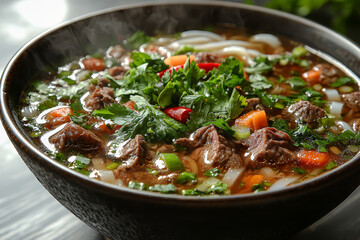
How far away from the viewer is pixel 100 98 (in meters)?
3.28

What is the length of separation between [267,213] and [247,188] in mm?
474

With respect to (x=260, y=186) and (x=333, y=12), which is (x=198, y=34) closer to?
(x=260, y=186)

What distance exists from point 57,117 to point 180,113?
85cm

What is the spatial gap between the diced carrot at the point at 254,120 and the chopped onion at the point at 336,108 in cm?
59

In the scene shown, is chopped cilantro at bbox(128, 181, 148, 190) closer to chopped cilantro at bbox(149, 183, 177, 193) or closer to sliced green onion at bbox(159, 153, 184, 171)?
chopped cilantro at bbox(149, 183, 177, 193)

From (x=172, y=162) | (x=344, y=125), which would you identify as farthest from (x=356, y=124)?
(x=172, y=162)

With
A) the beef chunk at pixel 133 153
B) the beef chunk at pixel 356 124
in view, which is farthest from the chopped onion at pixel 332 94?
the beef chunk at pixel 133 153

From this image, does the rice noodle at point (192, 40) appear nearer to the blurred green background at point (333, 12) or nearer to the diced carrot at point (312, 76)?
the diced carrot at point (312, 76)

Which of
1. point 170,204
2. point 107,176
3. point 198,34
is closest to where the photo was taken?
point 170,204

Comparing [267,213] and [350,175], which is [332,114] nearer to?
[350,175]

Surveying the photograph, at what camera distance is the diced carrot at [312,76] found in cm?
382

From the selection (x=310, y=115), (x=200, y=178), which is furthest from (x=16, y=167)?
(x=310, y=115)

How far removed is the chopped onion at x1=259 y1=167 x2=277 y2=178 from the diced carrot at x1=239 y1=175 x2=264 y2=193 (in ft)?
0.15

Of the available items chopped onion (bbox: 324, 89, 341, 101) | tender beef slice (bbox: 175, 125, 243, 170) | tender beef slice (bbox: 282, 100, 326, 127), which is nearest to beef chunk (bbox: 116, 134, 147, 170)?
tender beef slice (bbox: 175, 125, 243, 170)
